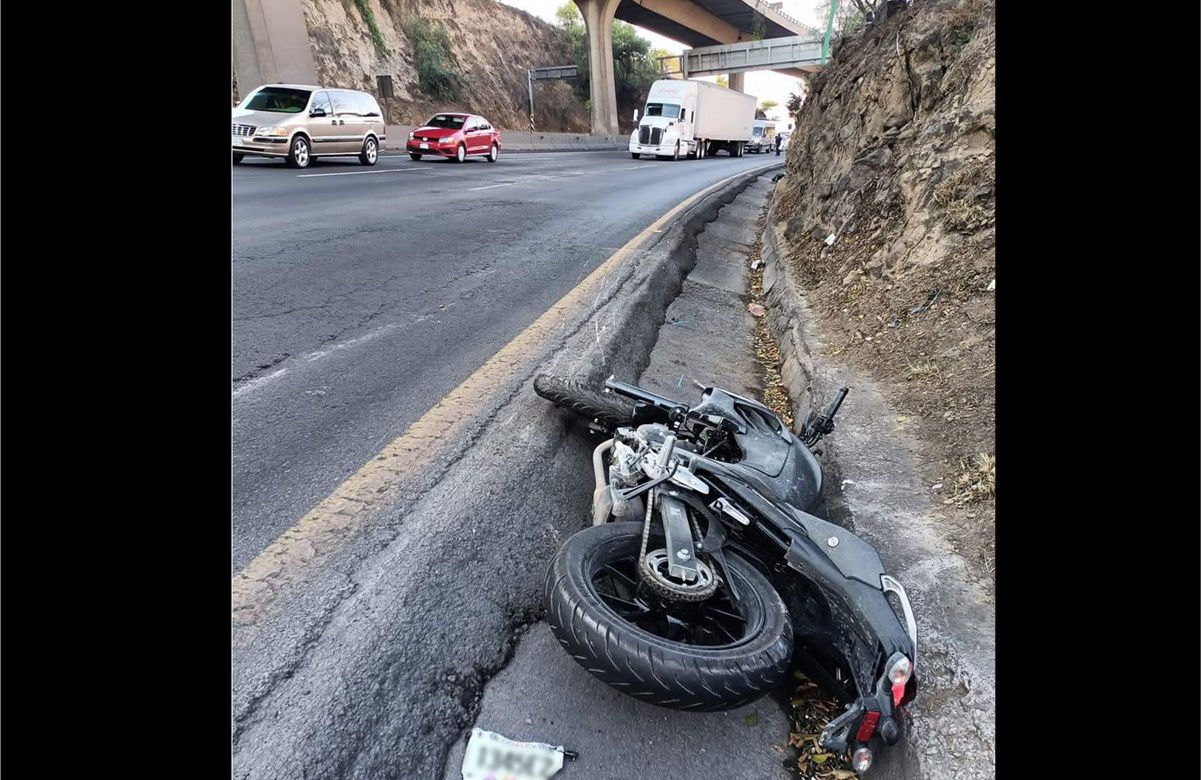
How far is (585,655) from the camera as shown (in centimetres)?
207

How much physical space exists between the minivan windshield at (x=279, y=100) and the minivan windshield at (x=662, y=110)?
2019 centimetres

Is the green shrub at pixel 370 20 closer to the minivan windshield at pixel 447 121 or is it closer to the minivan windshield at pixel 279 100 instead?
the minivan windshield at pixel 447 121

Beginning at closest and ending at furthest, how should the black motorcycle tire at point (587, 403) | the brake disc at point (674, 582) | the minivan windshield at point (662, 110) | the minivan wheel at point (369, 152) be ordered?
the brake disc at point (674, 582), the black motorcycle tire at point (587, 403), the minivan wheel at point (369, 152), the minivan windshield at point (662, 110)

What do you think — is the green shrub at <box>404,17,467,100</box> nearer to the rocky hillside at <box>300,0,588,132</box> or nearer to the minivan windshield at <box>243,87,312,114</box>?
the rocky hillside at <box>300,0,588,132</box>

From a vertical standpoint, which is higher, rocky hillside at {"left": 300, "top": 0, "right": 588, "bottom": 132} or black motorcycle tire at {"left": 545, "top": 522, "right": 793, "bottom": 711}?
rocky hillside at {"left": 300, "top": 0, "right": 588, "bottom": 132}

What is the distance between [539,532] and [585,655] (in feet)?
3.39

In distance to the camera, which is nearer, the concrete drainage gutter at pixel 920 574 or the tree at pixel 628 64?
the concrete drainage gutter at pixel 920 574

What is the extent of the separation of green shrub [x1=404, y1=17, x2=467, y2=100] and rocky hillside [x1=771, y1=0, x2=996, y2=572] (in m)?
27.8

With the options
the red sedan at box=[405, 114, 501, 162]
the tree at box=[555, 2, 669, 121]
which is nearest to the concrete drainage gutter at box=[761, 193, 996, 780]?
the red sedan at box=[405, 114, 501, 162]

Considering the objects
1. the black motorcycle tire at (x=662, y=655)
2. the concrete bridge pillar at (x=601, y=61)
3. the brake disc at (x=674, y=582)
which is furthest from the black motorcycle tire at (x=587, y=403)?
the concrete bridge pillar at (x=601, y=61)

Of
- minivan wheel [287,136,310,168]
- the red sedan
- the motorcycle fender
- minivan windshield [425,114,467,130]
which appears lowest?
the motorcycle fender

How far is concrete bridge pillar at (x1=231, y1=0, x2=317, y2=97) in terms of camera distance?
23953mm

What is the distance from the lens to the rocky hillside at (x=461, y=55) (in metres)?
30.3
